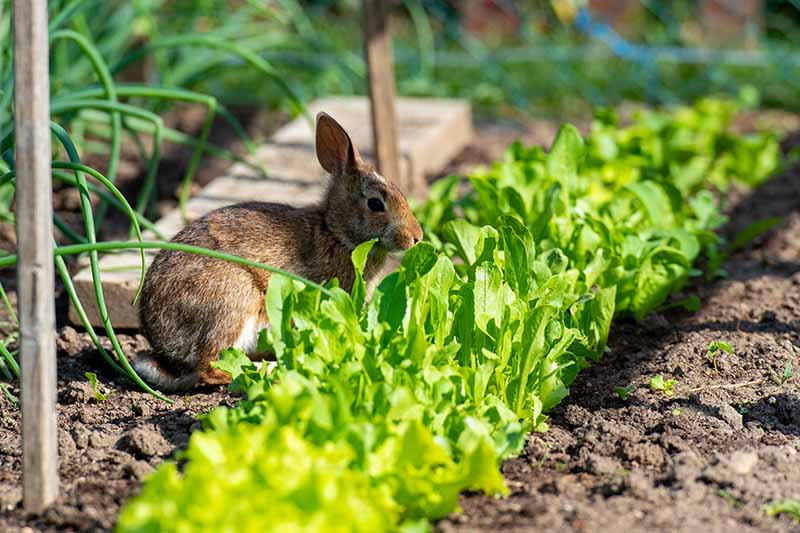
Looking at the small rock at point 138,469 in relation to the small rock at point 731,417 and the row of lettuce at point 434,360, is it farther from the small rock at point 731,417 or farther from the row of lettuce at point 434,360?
the small rock at point 731,417

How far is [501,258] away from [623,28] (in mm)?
6701

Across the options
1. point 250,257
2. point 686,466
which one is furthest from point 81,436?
point 686,466

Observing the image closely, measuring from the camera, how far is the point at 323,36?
9102 millimetres

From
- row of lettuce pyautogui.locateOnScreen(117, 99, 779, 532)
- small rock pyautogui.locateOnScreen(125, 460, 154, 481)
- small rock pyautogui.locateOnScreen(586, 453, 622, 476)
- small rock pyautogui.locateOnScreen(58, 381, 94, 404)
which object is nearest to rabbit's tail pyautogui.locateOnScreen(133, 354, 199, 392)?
small rock pyautogui.locateOnScreen(58, 381, 94, 404)

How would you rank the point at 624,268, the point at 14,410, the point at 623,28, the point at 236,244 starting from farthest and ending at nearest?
1. the point at 623,28
2. the point at 624,268
3. the point at 236,244
4. the point at 14,410

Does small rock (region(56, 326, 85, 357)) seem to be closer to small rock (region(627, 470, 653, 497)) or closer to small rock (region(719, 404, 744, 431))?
small rock (region(627, 470, 653, 497))

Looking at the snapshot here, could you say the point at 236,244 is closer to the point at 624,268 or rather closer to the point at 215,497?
the point at 624,268

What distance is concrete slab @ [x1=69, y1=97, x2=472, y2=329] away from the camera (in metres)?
4.44

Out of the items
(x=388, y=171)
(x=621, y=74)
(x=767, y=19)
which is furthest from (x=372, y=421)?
(x=767, y=19)

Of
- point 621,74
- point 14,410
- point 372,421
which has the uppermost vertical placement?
point 621,74

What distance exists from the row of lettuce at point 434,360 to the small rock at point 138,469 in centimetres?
19

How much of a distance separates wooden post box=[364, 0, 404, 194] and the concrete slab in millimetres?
359

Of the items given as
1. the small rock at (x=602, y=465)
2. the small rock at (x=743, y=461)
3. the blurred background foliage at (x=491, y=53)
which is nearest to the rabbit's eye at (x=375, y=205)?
the small rock at (x=602, y=465)

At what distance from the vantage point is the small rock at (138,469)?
3.14 m
